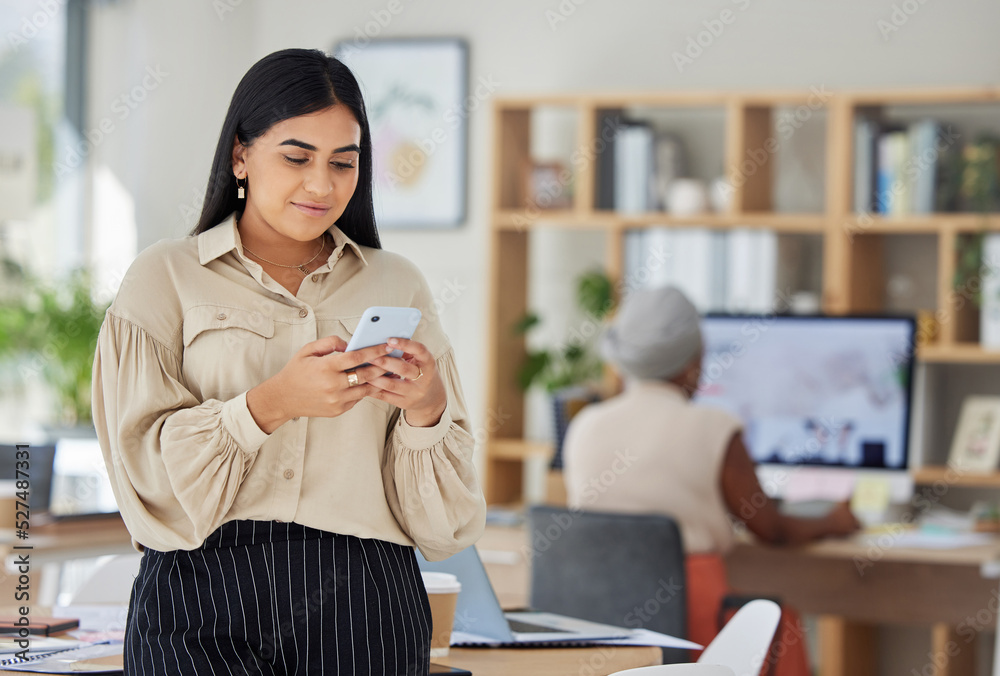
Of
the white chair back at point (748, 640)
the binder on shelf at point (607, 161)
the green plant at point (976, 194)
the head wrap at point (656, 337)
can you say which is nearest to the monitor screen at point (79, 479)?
the head wrap at point (656, 337)

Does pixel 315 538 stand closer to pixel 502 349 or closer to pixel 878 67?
pixel 502 349

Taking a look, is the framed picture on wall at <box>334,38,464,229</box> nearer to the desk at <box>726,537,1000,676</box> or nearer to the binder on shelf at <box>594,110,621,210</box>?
the binder on shelf at <box>594,110,621,210</box>

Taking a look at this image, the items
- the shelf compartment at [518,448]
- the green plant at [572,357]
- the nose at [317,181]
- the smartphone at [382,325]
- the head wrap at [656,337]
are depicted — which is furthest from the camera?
the shelf compartment at [518,448]

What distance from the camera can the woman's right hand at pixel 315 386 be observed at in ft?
3.90

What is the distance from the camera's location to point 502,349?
4.06 m

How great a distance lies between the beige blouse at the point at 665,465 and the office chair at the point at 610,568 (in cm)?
13

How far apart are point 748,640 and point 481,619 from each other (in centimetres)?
41

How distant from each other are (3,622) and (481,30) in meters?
3.19

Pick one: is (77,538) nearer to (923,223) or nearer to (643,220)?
(643,220)

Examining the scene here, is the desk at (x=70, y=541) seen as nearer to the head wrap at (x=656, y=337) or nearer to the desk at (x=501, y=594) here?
the desk at (x=501, y=594)

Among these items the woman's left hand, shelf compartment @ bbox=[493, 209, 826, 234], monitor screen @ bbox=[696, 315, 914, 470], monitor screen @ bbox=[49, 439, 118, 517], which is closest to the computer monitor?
monitor screen @ bbox=[696, 315, 914, 470]

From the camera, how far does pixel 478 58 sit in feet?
14.6

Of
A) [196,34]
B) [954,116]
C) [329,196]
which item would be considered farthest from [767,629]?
[196,34]

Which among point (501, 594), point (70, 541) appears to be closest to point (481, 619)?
point (501, 594)
